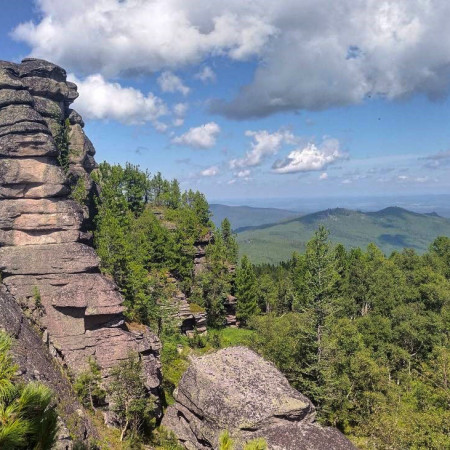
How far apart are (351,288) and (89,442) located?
234ft

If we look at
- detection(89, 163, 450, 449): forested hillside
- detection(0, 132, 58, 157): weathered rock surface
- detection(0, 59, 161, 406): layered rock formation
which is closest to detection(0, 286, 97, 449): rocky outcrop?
detection(0, 59, 161, 406): layered rock formation

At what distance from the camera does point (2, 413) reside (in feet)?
25.7

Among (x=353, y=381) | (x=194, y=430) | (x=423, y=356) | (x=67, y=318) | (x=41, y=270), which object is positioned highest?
(x=41, y=270)

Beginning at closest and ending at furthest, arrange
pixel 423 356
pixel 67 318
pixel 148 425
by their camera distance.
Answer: pixel 148 425 → pixel 67 318 → pixel 423 356

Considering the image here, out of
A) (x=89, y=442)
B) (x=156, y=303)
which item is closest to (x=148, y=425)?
(x=89, y=442)

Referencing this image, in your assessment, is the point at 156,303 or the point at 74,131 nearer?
the point at 156,303

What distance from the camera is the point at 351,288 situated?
85.7 metres

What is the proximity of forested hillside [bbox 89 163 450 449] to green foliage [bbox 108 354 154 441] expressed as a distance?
41.7 feet

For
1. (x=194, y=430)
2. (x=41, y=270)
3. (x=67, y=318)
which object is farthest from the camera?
(x=41, y=270)

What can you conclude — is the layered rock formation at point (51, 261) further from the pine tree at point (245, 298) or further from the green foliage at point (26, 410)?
the pine tree at point (245, 298)

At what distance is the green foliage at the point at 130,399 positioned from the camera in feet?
104

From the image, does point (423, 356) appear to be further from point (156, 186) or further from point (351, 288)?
point (156, 186)

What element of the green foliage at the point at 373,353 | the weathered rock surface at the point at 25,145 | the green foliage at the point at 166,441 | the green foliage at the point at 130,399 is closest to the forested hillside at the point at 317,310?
the green foliage at the point at 373,353

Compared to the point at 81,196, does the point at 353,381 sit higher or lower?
lower
